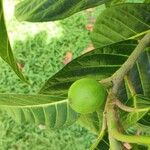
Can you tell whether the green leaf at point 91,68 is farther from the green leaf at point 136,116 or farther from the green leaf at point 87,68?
the green leaf at point 136,116

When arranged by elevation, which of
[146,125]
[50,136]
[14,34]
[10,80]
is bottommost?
[50,136]

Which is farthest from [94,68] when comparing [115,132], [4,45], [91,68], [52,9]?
[115,132]

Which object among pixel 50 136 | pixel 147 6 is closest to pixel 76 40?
pixel 50 136

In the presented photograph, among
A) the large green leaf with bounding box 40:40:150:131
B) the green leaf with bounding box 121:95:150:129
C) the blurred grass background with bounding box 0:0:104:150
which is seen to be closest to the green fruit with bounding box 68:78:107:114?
the green leaf with bounding box 121:95:150:129

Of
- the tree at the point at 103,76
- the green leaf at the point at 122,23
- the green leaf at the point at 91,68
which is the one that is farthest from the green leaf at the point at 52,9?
the green leaf at the point at 122,23

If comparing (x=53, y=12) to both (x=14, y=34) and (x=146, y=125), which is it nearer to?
(x=146, y=125)

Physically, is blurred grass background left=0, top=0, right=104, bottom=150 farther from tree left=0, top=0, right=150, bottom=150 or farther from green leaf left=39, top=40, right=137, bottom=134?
green leaf left=39, top=40, right=137, bottom=134
